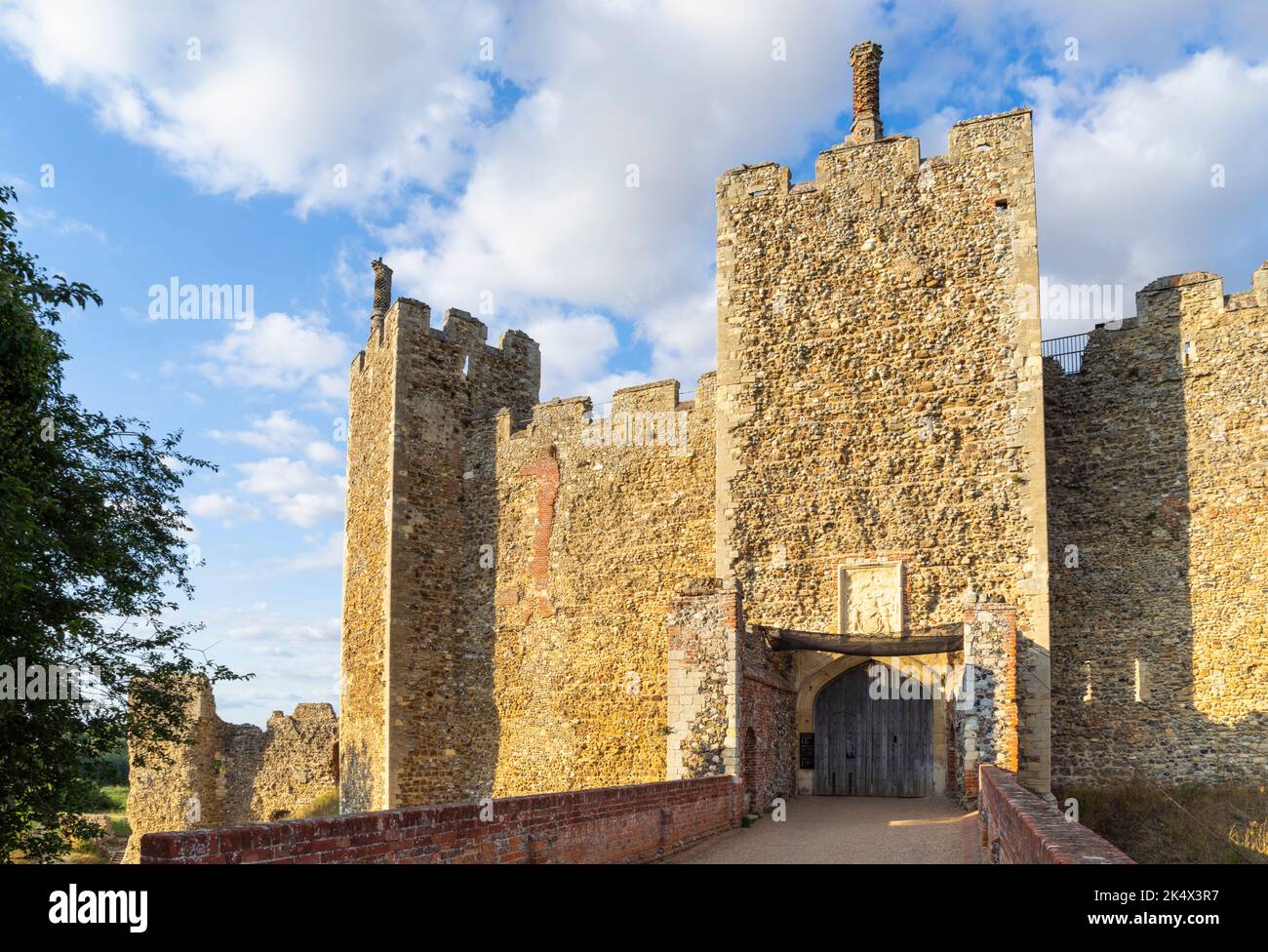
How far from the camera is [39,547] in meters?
10.5

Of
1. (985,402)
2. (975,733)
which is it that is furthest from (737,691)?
(985,402)

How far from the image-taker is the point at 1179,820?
50.2 feet

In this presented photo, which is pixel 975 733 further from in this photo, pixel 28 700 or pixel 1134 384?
pixel 28 700

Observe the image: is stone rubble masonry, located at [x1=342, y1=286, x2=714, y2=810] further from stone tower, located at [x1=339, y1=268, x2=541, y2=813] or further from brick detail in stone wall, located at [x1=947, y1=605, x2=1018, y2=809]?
brick detail in stone wall, located at [x1=947, y1=605, x2=1018, y2=809]

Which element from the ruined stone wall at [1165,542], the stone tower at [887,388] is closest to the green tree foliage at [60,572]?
the stone tower at [887,388]

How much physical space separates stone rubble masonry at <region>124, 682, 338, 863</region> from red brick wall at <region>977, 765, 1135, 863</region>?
1813cm

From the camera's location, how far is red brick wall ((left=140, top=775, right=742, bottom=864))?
17.6 feet

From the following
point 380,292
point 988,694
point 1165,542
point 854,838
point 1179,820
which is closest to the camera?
point 854,838

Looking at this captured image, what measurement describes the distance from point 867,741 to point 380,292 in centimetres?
1473

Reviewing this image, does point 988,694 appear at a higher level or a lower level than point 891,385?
lower

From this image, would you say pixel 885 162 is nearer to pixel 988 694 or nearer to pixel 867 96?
pixel 867 96

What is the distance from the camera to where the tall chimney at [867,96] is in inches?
696

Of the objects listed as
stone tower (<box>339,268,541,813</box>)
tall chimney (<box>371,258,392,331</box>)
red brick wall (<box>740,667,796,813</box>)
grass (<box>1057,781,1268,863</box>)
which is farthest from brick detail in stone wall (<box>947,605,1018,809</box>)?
tall chimney (<box>371,258,392,331</box>)

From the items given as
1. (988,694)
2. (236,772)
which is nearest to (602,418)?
(988,694)
